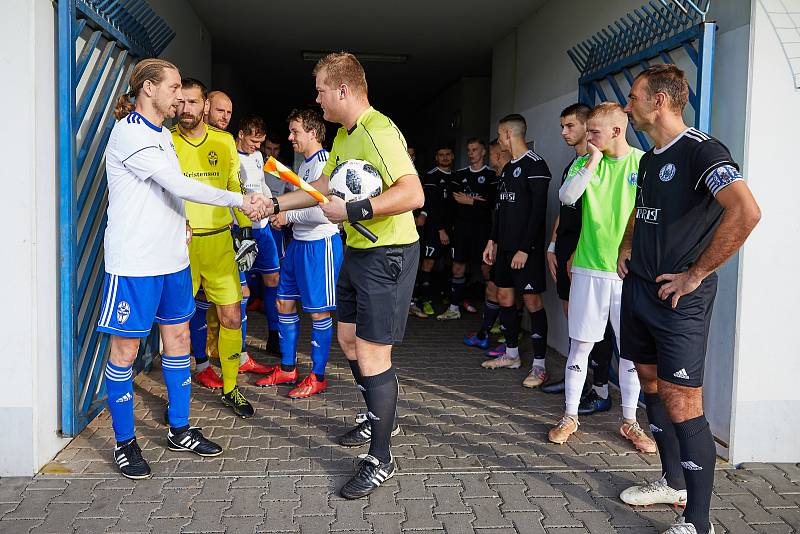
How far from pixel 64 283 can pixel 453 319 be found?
5.04 meters

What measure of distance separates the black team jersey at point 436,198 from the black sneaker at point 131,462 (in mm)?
5339

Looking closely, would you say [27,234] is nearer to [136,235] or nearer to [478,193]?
[136,235]

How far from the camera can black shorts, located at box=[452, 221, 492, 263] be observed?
7.72 meters

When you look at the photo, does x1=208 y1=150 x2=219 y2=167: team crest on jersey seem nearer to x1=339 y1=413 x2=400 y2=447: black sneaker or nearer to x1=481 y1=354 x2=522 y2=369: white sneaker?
x1=339 y1=413 x2=400 y2=447: black sneaker

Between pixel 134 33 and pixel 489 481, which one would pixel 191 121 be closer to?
pixel 134 33

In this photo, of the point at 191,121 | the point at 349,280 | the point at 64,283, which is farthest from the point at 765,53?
the point at 64,283

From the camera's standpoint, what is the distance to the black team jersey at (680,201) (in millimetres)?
2656

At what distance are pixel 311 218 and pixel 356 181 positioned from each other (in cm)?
158

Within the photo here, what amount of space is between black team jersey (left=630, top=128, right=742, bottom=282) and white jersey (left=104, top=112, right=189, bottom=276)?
7.53ft

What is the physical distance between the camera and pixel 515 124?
5.40 metres

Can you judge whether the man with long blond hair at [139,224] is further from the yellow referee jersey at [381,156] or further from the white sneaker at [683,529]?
the white sneaker at [683,529]

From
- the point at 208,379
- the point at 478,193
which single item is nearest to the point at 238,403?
the point at 208,379

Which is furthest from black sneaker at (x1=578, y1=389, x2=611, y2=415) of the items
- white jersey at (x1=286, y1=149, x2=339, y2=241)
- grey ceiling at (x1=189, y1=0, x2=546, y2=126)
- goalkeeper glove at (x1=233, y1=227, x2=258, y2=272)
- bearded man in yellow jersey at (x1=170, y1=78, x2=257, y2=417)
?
grey ceiling at (x1=189, y1=0, x2=546, y2=126)

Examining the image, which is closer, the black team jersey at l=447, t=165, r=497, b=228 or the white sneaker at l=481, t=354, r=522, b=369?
the white sneaker at l=481, t=354, r=522, b=369
